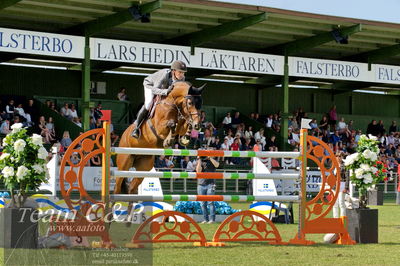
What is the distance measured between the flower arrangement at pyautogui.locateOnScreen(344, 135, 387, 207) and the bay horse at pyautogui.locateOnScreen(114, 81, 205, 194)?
7.66ft

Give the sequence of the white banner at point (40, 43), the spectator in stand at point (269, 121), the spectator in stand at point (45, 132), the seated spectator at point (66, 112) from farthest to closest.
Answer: the spectator in stand at point (269, 121) → the seated spectator at point (66, 112) → the spectator in stand at point (45, 132) → the white banner at point (40, 43)

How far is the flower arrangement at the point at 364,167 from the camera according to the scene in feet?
38.3

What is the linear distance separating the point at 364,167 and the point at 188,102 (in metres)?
2.64

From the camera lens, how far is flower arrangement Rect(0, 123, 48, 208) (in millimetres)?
10023

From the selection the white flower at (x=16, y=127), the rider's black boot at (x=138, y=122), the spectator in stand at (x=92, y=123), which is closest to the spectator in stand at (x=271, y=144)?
the spectator in stand at (x=92, y=123)

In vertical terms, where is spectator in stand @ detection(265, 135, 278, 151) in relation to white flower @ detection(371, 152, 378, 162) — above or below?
above

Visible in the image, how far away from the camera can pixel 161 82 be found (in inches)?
484

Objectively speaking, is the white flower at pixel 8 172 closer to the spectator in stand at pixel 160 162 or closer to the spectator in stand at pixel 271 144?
the spectator in stand at pixel 160 162

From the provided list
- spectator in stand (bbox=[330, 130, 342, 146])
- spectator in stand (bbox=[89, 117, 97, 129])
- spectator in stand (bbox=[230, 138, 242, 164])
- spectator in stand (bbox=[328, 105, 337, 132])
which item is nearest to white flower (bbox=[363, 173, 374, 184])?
spectator in stand (bbox=[230, 138, 242, 164])

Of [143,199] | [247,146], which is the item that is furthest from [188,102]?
[247,146]

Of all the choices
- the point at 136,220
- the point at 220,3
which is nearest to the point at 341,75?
the point at 220,3

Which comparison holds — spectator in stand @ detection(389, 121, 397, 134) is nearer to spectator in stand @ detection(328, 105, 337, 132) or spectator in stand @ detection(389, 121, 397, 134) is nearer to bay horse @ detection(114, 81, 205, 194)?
spectator in stand @ detection(328, 105, 337, 132)

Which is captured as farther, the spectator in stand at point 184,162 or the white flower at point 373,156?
the spectator in stand at point 184,162

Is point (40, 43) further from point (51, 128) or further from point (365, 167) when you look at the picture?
point (365, 167)
